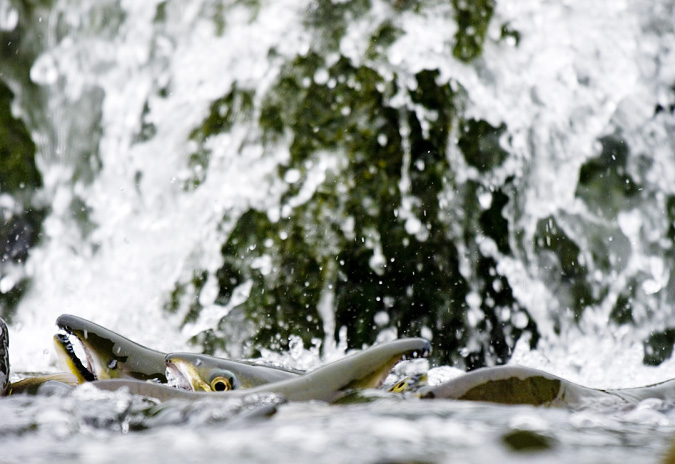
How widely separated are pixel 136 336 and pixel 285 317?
0.92m

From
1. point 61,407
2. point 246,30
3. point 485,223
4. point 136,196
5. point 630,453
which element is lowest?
point 630,453

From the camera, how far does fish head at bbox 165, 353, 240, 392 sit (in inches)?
99.5

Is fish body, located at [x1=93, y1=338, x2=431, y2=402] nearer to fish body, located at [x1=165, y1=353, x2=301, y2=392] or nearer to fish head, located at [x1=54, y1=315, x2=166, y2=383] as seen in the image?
fish body, located at [x1=165, y1=353, x2=301, y2=392]

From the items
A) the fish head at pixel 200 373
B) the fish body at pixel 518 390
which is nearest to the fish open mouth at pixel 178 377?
the fish head at pixel 200 373

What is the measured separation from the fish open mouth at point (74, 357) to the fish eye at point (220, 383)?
0.43 metres

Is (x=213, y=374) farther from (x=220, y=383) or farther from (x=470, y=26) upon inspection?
(x=470, y=26)

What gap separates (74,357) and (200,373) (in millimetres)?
497

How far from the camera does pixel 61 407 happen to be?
7.00 ft

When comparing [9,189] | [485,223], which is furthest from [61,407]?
[9,189]

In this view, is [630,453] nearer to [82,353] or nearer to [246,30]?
[82,353]

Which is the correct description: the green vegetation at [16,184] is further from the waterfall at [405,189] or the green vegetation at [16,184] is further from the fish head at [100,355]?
the fish head at [100,355]

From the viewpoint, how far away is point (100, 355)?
105 inches

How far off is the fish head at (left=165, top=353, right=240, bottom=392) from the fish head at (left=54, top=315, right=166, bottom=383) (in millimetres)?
137

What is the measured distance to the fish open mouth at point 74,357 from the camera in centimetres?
269
